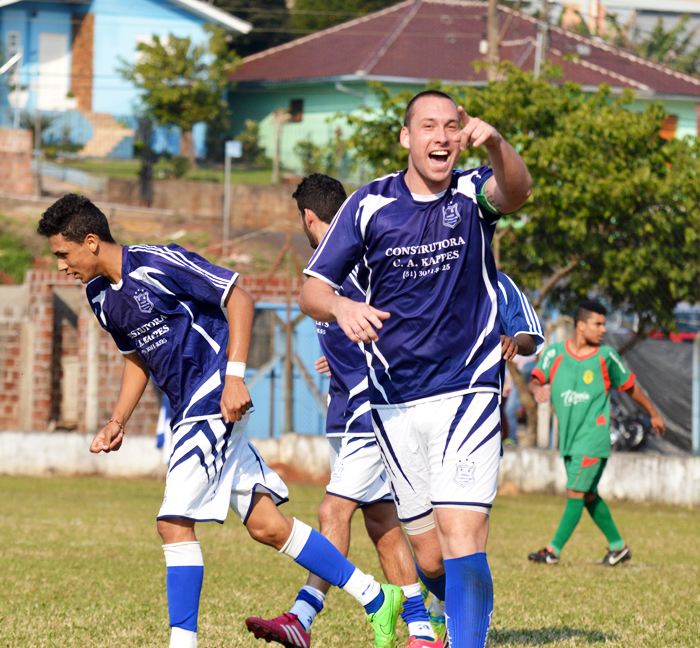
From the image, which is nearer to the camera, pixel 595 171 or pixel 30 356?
pixel 595 171

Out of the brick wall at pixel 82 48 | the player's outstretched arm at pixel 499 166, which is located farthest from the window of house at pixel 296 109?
the player's outstretched arm at pixel 499 166

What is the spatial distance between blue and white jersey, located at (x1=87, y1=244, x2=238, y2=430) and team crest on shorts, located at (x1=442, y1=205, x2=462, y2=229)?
1.12 metres

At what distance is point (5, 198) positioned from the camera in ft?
95.5

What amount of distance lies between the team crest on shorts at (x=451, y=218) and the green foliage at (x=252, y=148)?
30.5 metres

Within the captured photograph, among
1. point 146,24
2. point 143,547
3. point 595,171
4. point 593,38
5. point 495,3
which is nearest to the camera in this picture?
point 143,547

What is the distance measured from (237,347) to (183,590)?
1.11m

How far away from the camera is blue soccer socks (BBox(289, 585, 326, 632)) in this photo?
5152 mm

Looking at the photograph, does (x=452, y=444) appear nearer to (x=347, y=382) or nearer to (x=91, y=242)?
(x=347, y=382)

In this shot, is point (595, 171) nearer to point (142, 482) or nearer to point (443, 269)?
point (142, 482)

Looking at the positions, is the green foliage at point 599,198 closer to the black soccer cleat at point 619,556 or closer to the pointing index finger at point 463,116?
the black soccer cleat at point 619,556

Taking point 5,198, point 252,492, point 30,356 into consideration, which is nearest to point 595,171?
point 30,356

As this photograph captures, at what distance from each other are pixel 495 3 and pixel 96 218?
18257 mm

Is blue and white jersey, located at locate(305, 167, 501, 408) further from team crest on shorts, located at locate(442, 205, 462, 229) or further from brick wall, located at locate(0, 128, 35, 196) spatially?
brick wall, located at locate(0, 128, 35, 196)

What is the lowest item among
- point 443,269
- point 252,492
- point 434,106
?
point 252,492
